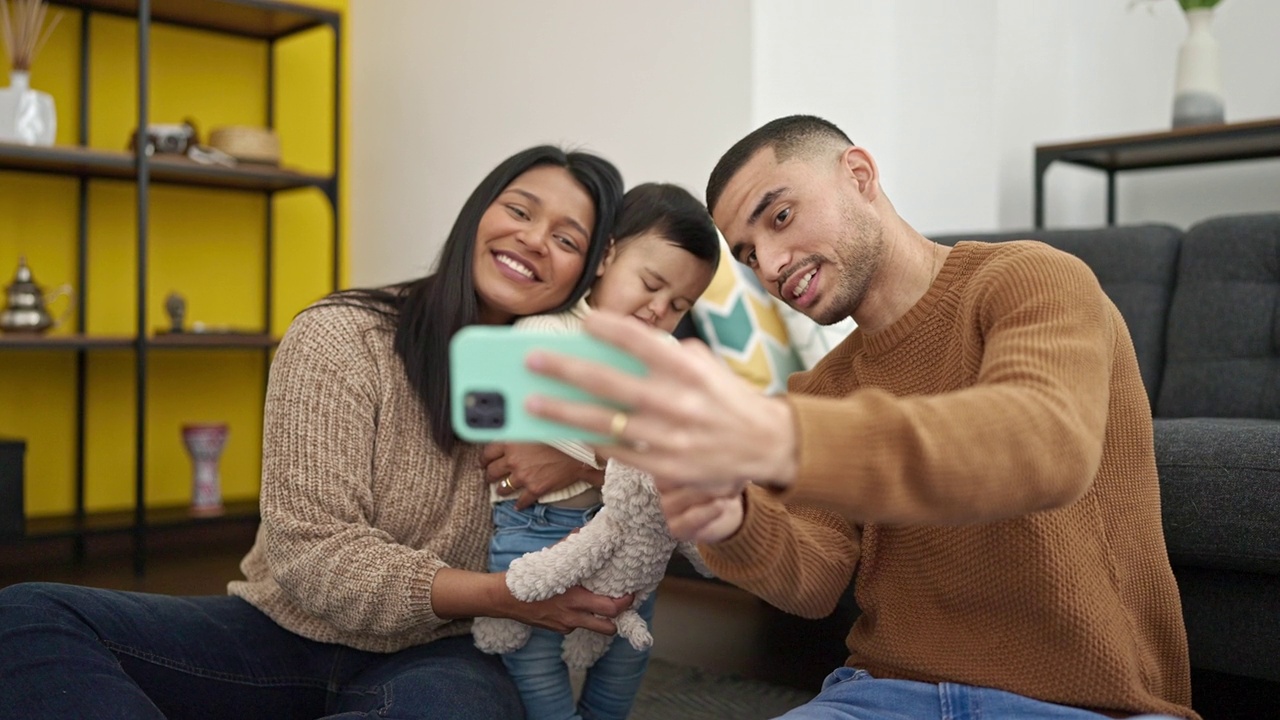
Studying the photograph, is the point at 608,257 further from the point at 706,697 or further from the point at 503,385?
the point at 503,385

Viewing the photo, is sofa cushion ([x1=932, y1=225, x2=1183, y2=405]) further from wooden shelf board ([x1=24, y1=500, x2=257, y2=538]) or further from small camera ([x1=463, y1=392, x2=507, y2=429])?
wooden shelf board ([x1=24, y1=500, x2=257, y2=538])

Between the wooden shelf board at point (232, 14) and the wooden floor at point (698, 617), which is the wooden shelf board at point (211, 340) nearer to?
the wooden floor at point (698, 617)

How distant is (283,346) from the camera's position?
154 centimetres

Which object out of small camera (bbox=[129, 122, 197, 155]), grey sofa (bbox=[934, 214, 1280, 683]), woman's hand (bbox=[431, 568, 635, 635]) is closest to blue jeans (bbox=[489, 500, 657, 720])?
woman's hand (bbox=[431, 568, 635, 635])

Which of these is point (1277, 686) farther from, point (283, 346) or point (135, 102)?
point (135, 102)

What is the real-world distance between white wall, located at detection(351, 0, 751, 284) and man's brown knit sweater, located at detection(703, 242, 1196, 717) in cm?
191

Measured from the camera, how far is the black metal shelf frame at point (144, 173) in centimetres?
341

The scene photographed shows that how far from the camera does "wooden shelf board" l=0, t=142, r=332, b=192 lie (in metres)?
3.30

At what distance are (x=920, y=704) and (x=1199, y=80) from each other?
8.19 feet

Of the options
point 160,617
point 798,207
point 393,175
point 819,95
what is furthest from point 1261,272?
point 393,175

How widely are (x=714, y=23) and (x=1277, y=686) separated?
6.70 ft

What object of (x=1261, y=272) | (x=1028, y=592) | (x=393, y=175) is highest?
(x=393, y=175)

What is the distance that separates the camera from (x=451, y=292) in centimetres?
160

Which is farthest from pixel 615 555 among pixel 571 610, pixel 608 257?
pixel 608 257
